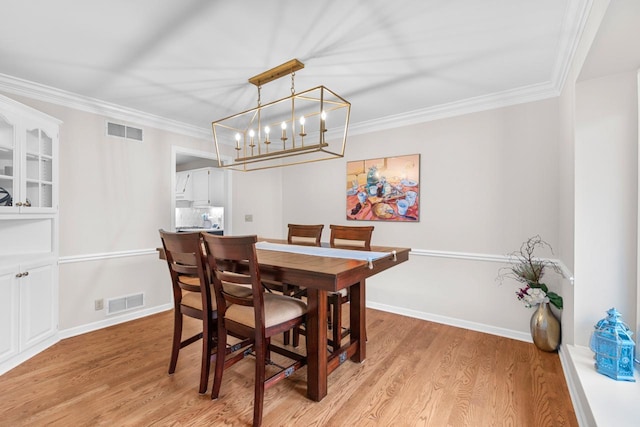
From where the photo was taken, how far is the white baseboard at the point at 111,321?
2.92 meters

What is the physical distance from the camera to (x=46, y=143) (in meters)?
2.68

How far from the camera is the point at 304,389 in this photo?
2.05 m

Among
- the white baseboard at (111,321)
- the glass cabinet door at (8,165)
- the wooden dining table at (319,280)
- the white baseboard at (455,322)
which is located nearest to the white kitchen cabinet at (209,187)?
the white baseboard at (111,321)

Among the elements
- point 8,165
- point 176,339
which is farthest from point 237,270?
point 8,165

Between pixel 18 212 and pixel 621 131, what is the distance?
432 cm

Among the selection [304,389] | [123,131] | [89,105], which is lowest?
[304,389]

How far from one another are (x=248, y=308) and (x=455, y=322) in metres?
2.39

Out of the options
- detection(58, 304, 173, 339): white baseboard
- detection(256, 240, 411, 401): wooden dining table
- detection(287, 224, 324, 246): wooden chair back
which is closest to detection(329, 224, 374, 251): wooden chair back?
detection(287, 224, 324, 246): wooden chair back

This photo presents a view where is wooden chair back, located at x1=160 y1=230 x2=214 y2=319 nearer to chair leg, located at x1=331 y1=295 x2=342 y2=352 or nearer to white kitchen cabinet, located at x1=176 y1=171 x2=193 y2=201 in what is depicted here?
chair leg, located at x1=331 y1=295 x2=342 y2=352

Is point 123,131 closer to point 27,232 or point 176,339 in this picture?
point 27,232

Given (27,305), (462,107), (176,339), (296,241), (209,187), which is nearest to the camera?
A: (176,339)

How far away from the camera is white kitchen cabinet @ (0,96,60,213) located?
92.1 inches

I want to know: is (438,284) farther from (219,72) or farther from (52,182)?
(52,182)

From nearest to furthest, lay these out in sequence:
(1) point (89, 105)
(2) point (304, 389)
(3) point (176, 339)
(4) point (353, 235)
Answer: (2) point (304, 389)
(3) point (176, 339)
(4) point (353, 235)
(1) point (89, 105)
